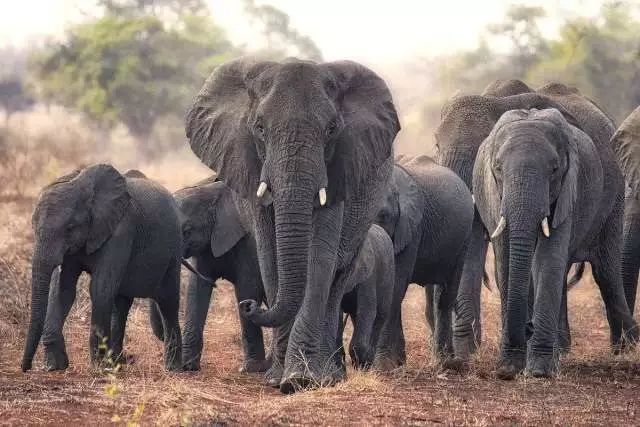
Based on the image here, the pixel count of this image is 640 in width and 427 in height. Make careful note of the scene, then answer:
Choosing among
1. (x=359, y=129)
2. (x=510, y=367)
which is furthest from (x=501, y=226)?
(x=359, y=129)

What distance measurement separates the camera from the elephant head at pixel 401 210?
35.8 feet

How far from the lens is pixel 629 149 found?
1096cm

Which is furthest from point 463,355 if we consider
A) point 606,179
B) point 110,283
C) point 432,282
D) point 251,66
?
point 251,66

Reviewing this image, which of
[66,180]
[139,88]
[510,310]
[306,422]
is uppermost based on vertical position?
[139,88]

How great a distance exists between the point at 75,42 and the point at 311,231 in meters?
30.1

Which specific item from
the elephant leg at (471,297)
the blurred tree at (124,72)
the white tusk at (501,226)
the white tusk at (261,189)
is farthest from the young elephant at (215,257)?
the blurred tree at (124,72)

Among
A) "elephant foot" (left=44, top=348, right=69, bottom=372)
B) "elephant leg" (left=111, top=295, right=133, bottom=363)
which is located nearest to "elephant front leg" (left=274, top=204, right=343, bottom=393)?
"elephant foot" (left=44, top=348, right=69, bottom=372)

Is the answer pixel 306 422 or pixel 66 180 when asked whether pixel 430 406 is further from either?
pixel 66 180

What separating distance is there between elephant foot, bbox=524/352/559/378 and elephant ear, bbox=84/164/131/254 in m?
3.01

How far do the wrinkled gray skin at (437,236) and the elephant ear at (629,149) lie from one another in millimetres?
1552

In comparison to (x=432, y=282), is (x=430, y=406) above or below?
below

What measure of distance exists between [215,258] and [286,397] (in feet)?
12.6

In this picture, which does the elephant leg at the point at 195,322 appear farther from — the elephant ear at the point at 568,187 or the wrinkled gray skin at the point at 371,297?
the elephant ear at the point at 568,187

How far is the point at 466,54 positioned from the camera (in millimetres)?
38750
